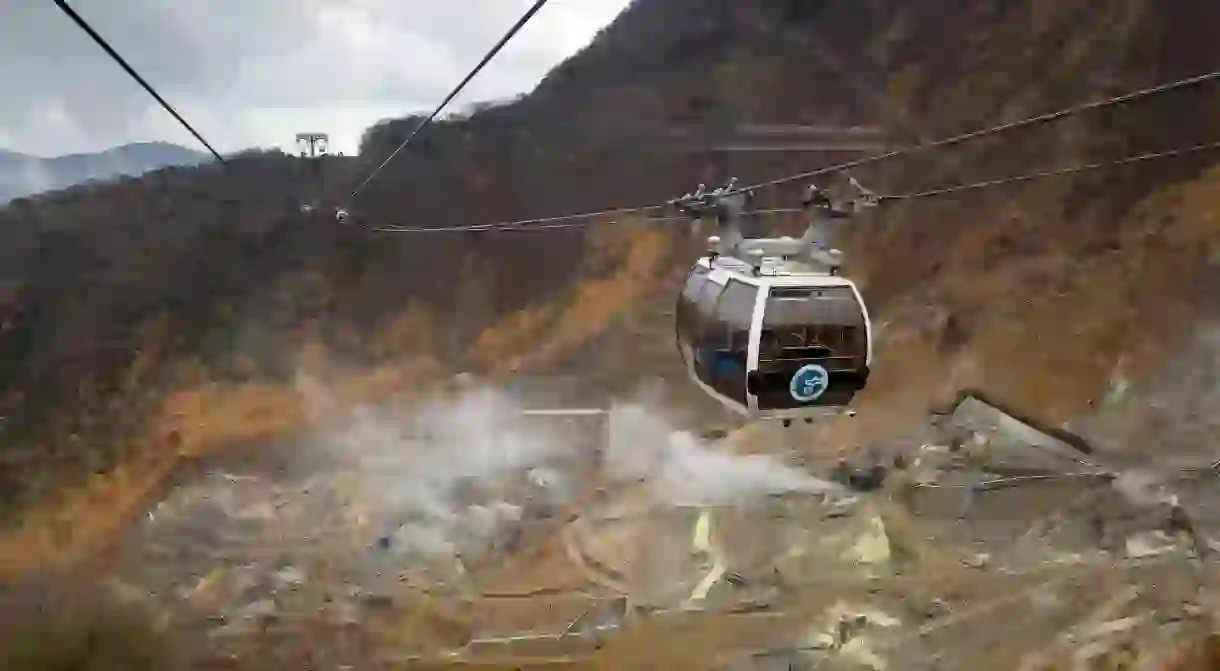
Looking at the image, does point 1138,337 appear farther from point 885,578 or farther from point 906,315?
point 885,578

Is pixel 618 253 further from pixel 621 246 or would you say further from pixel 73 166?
pixel 73 166

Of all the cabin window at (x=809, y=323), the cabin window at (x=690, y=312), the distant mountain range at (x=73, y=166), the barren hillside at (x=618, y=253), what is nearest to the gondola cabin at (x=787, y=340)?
the cabin window at (x=809, y=323)

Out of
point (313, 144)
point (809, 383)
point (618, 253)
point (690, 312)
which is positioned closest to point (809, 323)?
point (809, 383)

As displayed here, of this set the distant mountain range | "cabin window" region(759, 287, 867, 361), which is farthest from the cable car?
the distant mountain range

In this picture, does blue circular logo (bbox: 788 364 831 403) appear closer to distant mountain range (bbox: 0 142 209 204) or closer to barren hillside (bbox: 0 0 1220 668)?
barren hillside (bbox: 0 0 1220 668)

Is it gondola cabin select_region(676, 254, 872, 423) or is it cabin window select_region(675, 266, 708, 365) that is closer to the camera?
gondola cabin select_region(676, 254, 872, 423)

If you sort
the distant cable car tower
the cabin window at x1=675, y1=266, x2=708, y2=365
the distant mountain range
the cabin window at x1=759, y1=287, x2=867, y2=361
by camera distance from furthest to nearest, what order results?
1. the distant cable car tower
2. the distant mountain range
3. the cabin window at x1=675, y1=266, x2=708, y2=365
4. the cabin window at x1=759, y1=287, x2=867, y2=361

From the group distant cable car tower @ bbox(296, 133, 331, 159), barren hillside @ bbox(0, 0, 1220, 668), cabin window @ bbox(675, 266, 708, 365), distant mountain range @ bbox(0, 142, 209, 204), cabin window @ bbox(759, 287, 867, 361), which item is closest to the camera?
cabin window @ bbox(759, 287, 867, 361)
